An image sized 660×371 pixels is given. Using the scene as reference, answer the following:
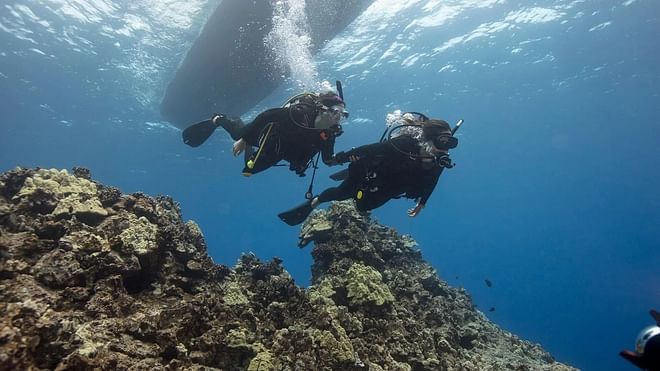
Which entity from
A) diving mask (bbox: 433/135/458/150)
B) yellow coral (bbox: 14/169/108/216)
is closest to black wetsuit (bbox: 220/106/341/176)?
diving mask (bbox: 433/135/458/150)

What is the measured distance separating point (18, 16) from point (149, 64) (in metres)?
6.39

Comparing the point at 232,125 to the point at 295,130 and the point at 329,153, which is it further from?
the point at 329,153

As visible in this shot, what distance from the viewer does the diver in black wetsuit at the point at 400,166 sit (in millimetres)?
6395

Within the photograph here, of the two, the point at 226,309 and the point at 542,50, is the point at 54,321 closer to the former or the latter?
the point at 226,309

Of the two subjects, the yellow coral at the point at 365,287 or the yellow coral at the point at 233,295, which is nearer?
the yellow coral at the point at 233,295

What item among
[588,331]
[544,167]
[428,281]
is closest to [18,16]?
[428,281]

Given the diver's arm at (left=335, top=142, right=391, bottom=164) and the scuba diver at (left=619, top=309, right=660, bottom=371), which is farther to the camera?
the diver's arm at (left=335, top=142, right=391, bottom=164)

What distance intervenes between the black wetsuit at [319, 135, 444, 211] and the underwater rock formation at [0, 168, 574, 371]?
5.28ft

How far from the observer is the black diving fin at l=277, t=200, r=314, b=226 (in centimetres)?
812

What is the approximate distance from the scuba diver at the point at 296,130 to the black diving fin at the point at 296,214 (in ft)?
4.05

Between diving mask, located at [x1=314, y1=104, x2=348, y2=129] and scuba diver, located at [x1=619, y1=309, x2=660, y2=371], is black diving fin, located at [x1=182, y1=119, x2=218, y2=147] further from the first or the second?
scuba diver, located at [x1=619, y1=309, x2=660, y2=371]

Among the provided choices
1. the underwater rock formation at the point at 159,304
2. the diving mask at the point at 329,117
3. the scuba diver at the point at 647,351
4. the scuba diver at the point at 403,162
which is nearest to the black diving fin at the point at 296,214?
the underwater rock formation at the point at 159,304

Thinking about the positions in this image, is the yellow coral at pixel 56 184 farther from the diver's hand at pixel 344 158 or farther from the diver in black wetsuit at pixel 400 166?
the diver in black wetsuit at pixel 400 166

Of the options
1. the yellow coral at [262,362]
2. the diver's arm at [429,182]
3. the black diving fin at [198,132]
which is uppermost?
the black diving fin at [198,132]
